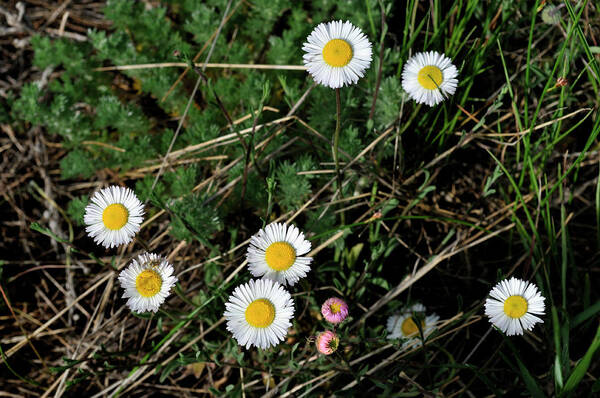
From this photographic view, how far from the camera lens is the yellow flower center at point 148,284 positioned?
74.7 inches

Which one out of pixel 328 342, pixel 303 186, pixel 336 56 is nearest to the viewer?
pixel 328 342

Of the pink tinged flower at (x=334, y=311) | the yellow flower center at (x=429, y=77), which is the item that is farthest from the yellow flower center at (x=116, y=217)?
the yellow flower center at (x=429, y=77)

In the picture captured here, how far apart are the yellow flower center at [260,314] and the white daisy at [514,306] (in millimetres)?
817

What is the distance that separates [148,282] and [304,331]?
0.95 m

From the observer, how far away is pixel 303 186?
2.50m

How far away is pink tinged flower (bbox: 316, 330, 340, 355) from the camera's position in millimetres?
1719

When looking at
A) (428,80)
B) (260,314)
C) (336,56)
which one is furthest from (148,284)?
(428,80)

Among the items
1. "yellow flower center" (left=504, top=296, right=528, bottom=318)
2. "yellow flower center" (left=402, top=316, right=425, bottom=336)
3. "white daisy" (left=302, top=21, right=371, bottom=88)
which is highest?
"white daisy" (left=302, top=21, right=371, bottom=88)

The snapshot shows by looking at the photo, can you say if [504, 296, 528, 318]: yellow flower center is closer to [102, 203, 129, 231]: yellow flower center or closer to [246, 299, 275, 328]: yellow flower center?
[246, 299, 275, 328]: yellow flower center

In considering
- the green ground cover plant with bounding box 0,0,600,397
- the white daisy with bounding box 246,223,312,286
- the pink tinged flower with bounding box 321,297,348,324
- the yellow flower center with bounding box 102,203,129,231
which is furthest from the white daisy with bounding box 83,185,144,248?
the pink tinged flower with bounding box 321,297,348,324

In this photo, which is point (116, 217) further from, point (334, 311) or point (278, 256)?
point (334, 311)

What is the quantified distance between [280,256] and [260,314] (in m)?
0.23

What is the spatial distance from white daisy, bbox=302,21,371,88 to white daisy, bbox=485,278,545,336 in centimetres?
101

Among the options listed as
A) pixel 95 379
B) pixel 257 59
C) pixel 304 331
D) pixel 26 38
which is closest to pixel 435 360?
pixel 304 331
